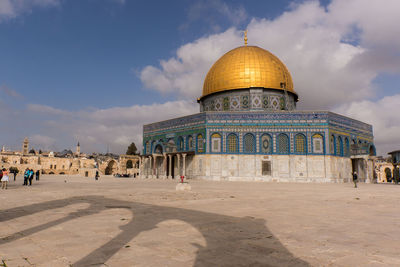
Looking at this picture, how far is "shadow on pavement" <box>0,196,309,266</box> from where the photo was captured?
9.69 ft

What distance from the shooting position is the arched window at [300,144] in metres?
30.4

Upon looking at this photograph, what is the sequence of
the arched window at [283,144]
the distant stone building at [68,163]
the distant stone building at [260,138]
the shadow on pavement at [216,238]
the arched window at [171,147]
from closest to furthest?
1. the shadow on pavement at [216,238]
2. the distant stone building at [260,138]
3. the arched window at [283,144]
4. the arched window at [171,147]
5. the distant stone building at [68,163]

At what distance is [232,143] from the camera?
103 ft

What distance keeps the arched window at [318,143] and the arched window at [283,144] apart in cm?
285

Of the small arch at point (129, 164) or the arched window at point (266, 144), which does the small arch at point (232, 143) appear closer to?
the arched window at point (266, 144)

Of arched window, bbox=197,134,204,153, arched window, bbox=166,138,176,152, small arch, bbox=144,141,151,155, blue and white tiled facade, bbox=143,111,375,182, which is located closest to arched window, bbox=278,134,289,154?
blue and white tiled facade, bbox=143,111,375,182

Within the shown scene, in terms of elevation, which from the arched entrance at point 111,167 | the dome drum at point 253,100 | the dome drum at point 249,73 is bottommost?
the arched entrance at point 111,167

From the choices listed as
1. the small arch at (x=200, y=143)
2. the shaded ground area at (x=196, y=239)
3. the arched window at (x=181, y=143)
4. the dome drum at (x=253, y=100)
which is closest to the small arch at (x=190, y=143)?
the arched window at (x=181, y=143)

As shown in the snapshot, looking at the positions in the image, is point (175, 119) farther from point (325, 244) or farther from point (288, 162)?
point (325, 244)

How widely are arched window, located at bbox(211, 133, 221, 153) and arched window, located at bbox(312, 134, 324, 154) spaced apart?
1032cm

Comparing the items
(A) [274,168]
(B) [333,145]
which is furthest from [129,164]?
(B) [333,145]

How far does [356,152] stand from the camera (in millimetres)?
32906

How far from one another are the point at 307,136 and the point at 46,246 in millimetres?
30344

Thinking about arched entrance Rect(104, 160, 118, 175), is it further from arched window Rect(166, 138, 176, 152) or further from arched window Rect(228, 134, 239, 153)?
arched window Rect(228, 134, 239, 153)
